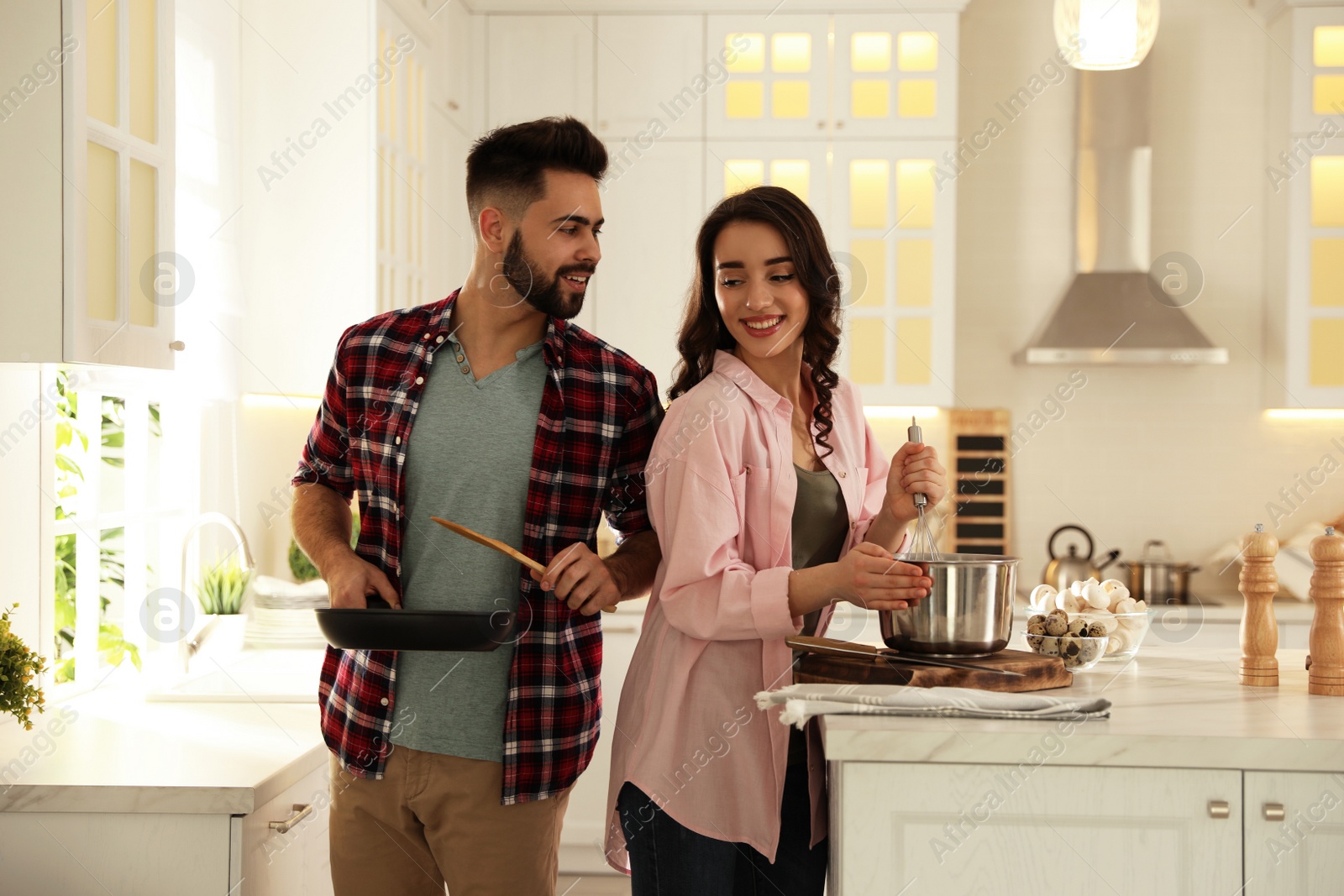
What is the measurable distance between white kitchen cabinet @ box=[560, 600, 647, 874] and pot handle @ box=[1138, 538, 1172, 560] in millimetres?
1646

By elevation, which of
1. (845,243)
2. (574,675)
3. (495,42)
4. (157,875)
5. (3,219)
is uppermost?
(495,42)

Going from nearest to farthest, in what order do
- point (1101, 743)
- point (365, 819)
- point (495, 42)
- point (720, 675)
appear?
point (1101, 743) < point (720, 675) < point (365, 819) < point (495, 42)

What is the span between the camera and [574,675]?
1578mm

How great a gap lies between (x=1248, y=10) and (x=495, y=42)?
2503mm

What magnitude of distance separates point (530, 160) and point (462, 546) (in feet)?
1.75

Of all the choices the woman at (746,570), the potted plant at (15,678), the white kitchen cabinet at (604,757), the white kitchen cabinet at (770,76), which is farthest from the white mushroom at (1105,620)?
the white kitchen cabinet at (770,76)

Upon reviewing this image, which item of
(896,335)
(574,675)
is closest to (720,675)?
(574,675)

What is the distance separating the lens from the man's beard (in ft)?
5.17

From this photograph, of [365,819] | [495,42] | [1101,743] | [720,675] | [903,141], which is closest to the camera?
[1101,743]

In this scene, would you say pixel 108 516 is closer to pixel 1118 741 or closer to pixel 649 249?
pixel 649 249

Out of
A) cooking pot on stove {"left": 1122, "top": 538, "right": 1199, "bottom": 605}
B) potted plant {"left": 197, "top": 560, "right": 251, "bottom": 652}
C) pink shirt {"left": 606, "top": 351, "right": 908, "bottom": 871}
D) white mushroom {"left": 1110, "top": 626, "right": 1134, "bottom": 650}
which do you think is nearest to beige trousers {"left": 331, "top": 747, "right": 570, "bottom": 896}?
pink shirt {"left": 606, "top": 351, "right": 908, "bottom": 871}

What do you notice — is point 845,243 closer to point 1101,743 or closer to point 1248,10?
point 1248,10

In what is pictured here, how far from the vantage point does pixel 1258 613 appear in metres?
1.41

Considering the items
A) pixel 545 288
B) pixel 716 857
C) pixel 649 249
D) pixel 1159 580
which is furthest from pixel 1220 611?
pixel 545 288
